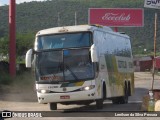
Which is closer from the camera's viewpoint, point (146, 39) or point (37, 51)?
point (37, 51)

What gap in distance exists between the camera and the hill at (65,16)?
343 ft

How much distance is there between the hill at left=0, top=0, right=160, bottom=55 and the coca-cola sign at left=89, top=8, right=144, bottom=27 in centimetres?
4555

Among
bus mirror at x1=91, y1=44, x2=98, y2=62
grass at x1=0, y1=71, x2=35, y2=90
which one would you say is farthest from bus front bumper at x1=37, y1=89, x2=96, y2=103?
grass at x1=0, y1=71, x2=35, y2=90

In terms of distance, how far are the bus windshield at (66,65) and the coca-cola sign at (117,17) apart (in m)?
34.7

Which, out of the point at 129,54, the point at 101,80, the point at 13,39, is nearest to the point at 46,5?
the point at 13,39

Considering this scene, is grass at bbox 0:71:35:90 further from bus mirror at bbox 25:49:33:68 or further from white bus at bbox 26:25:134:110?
bus mirror at bbox 25:49:33:68

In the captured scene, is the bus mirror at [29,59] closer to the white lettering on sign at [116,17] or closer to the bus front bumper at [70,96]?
the bus front bumper at [70,96]

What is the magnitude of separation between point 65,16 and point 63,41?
90.3 m

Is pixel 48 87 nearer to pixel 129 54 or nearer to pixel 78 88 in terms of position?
pixel 78 88

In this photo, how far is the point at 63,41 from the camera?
1992 cm

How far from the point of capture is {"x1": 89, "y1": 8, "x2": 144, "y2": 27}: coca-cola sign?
54.5 meters

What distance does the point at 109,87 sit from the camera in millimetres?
22375

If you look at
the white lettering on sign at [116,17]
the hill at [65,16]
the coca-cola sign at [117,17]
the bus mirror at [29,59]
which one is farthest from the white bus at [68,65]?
the hill at [65,16]

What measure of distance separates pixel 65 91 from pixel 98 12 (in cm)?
3614
